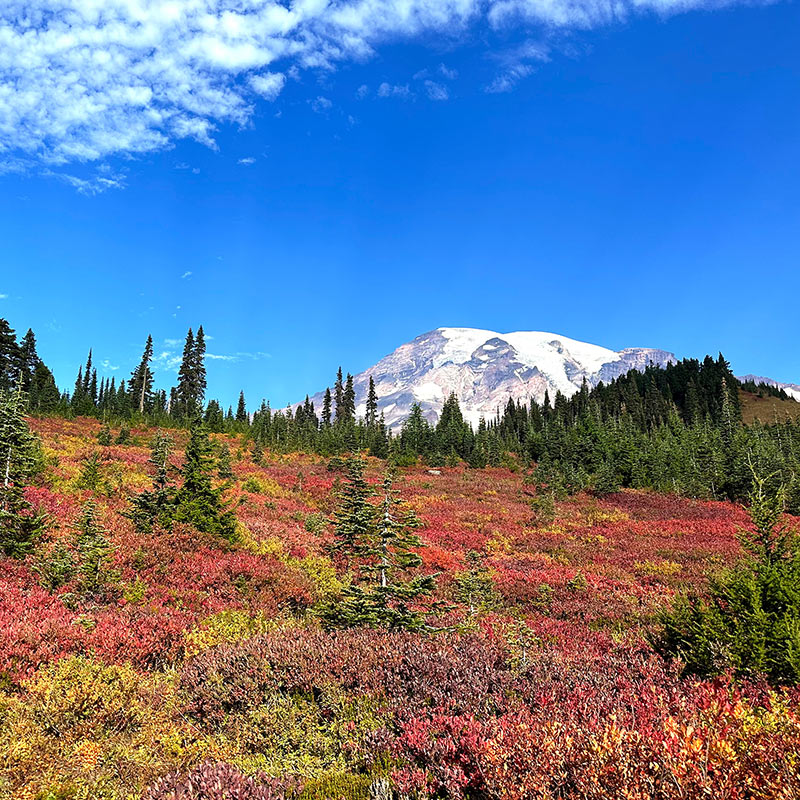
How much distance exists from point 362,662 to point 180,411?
257 ft

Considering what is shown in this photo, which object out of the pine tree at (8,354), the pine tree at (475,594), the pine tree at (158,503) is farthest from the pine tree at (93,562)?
the pine tree at (8,354)

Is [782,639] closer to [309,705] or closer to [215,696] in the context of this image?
[309,705]

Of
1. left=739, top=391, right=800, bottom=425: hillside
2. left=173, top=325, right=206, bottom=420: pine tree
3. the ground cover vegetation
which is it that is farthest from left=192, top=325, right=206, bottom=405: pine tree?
left=739, top=391, right=800, bottom=425: hillside

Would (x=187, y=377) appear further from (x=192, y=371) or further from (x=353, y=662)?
(x=353, y=662)

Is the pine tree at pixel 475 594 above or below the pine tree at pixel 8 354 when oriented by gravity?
below

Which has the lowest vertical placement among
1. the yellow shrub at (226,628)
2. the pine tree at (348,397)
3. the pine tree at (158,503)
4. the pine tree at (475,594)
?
the pine tree at (475,594)

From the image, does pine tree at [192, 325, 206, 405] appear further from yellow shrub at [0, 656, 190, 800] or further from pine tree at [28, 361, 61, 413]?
yellow shrub at [0, 656, 190, 800]

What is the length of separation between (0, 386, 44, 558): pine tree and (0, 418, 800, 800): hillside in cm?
61

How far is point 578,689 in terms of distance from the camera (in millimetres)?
5145

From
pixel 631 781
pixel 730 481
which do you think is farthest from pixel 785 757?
pixel 730 481

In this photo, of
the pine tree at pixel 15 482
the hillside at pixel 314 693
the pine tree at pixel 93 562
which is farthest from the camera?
the pine tree at pixel 15 482

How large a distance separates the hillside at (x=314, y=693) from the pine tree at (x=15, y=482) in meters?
0.61

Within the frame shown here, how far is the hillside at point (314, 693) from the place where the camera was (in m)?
3.45

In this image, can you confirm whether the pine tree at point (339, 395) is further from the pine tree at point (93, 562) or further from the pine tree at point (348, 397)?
the pine tree at point (93, 562)
